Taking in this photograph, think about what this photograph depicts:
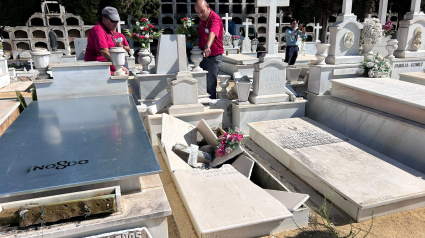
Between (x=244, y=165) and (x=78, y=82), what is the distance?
8.26 ft

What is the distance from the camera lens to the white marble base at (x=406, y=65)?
19.7ft

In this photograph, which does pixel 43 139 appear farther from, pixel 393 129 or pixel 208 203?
pixel 393 129

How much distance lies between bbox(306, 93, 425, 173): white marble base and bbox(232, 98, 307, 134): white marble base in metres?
0.35

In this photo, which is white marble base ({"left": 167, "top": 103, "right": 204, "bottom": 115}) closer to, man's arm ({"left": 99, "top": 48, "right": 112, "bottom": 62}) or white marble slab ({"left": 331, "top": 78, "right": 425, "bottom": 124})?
man's arm ({"left": 99, "top": 48, "right": 112, "bottom": 62})

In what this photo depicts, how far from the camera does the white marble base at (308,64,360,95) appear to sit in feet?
16.0

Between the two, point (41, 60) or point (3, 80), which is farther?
point (3, 80)

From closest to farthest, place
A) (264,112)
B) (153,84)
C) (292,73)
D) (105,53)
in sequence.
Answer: (105,53) → (264,112) → (153,84) → (292,73)

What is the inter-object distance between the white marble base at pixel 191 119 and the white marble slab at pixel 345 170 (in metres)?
0.55

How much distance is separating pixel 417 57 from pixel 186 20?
15.6 feet

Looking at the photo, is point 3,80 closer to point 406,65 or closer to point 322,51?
point 322,51

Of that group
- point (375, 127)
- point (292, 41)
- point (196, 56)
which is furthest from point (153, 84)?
point (292, 41)

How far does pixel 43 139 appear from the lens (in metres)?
2.53

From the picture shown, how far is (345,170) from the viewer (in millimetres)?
3119

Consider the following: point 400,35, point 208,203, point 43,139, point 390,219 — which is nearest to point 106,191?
point 208,203
